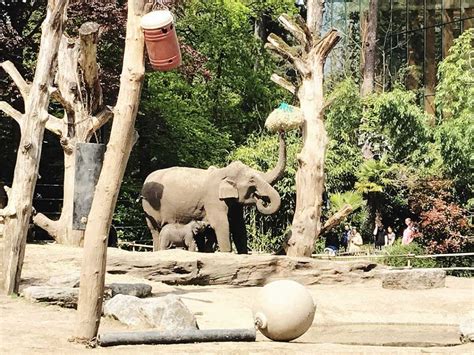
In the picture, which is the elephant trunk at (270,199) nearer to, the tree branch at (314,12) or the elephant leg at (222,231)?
the elephant leg at (222,231)

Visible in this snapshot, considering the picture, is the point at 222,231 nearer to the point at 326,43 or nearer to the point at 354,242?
the point at 326,43

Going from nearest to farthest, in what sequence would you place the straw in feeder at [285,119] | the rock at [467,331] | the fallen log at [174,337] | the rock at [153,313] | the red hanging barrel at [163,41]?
1. the red hanging barrel at [163,41]
2. the fallen log at [174,337]
3. the rock at [153,313]
4. the rock at [467,331]
5. the straw in feeder at [285,119]

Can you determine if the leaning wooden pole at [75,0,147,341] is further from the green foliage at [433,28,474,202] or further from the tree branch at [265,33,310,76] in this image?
the green foliage at [433,28,474,202]

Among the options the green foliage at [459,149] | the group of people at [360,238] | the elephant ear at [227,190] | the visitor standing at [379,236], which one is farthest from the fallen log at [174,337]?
the visitor standing at [379,236]

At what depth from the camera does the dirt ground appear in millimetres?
8922

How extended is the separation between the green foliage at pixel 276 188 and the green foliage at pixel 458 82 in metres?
4.67

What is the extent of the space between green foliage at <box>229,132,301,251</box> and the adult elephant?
7344 millimetres

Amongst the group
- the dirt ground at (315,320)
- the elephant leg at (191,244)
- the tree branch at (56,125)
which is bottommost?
the dirt ground at (315,320)

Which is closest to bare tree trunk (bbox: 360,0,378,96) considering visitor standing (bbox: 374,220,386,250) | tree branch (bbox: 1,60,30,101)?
visitor standing (bbox: 374,220,386,250)

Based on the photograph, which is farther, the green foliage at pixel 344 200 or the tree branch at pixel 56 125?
the green foliage at pixel 344 200

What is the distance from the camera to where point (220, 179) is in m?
19.2

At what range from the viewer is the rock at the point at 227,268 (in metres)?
16.0

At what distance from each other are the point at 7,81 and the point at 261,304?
54.1ft

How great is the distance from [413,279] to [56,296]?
7571 mm
